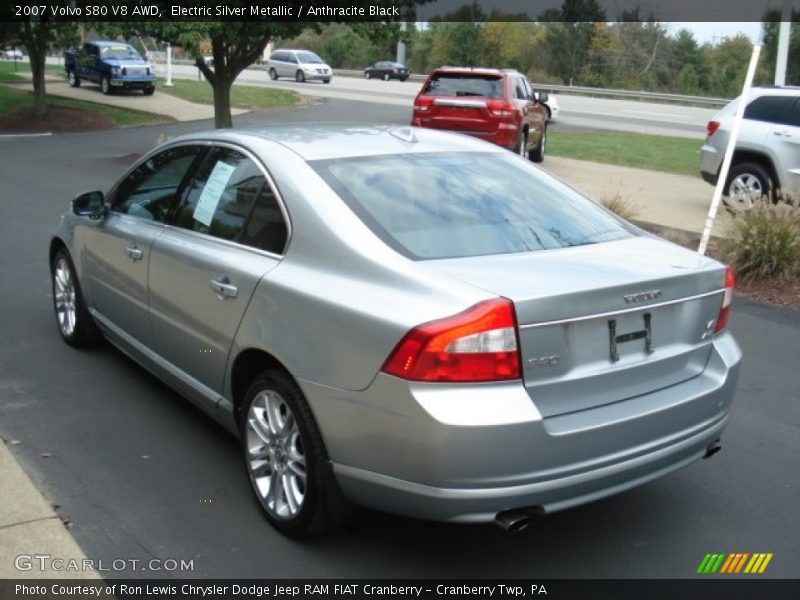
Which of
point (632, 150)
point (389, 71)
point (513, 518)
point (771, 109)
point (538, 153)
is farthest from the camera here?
point (389, 71)

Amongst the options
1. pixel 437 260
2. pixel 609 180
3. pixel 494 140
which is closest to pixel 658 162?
pixel 609 180

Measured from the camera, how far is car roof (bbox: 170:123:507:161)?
4234 millimetres

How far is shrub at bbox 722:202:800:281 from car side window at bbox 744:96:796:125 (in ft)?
12.1

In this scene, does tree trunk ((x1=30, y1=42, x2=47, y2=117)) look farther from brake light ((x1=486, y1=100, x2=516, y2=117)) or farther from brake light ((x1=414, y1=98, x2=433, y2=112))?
brake light ((x1=486, y1=100, x2=516, y2=117))

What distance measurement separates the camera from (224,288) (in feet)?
13.2

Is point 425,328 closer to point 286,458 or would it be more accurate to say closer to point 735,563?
point 286,458

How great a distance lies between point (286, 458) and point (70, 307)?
304 cm

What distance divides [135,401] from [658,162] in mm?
15224

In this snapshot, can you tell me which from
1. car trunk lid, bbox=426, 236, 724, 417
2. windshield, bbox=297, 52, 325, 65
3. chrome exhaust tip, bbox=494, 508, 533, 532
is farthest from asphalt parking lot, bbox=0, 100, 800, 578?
windshield, bbox=297, 52, 325, 65

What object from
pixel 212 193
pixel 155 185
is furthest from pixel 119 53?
pixel 212 193

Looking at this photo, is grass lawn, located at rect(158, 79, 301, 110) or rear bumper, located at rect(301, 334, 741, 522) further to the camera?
grass lawn, located at rect(158, 79, 301, 110)

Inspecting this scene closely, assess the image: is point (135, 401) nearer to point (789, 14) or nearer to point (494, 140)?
point (494, 140)

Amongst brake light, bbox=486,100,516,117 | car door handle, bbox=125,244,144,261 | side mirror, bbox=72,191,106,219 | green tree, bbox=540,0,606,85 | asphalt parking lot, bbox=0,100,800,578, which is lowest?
asphalt parking lot, bbox=0,100,800,578

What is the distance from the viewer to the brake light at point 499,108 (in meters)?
15.3
